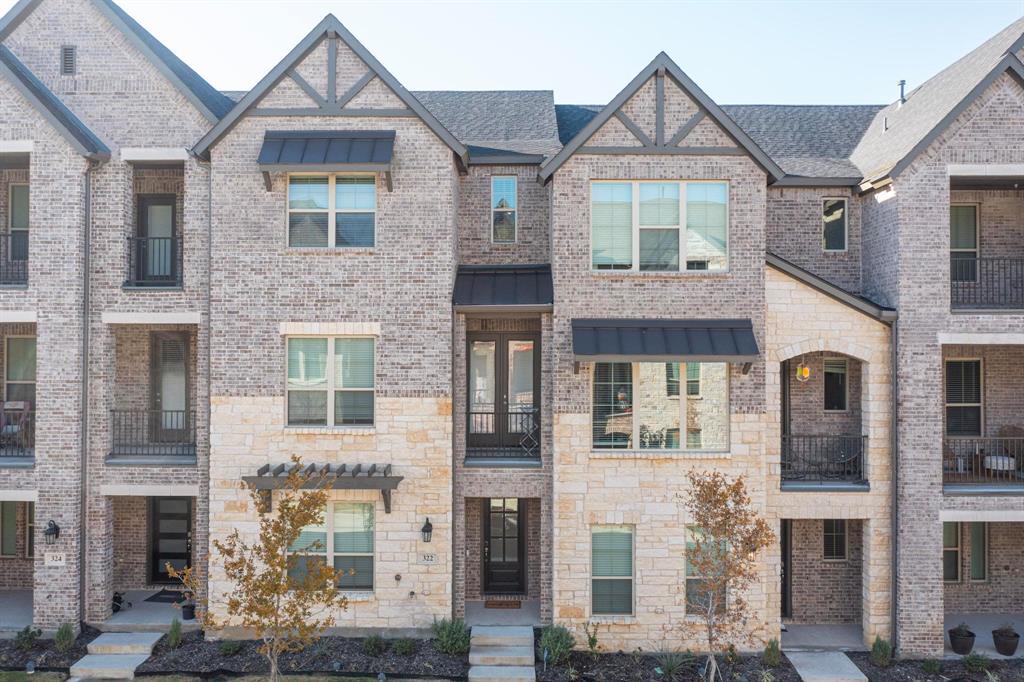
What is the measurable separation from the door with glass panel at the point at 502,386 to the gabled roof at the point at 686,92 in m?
4.05

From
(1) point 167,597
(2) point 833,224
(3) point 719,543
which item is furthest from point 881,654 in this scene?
(1) point 167,597

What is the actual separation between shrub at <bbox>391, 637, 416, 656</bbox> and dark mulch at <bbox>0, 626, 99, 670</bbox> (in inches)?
235

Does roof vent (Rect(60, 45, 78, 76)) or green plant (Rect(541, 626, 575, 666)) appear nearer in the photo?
green plant (Rect(541, 626, 575, 666))

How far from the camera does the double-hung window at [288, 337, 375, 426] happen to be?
13500 mm

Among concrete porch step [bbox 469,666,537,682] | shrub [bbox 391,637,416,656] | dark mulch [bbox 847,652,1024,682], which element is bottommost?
dark mulch [bbox 847,652,1024,682]

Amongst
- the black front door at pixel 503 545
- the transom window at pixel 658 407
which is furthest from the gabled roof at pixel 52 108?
the transom window at pixel 658 407

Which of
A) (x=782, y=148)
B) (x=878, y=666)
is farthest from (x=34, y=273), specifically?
(x=878, y=666)

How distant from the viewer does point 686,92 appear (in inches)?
523

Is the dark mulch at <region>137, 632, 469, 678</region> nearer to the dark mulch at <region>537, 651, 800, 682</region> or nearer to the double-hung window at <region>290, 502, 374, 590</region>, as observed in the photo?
the double-hung window at <region>290, 502, 374, 590</region>

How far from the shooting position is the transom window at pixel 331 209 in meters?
13.5

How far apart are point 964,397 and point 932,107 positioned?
643 cm

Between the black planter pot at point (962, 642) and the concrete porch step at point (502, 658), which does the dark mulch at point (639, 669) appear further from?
the black planter pot at point (962, 642)

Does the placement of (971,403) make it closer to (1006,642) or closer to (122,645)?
(1006,642)

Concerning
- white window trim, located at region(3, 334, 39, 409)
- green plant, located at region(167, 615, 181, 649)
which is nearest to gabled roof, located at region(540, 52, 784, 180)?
green plant, located at region(167, 615, 181, 649)
